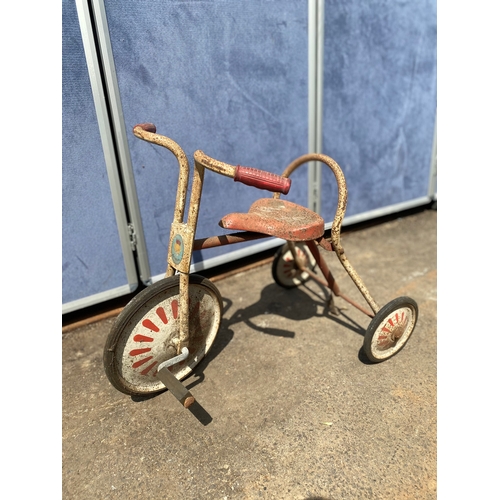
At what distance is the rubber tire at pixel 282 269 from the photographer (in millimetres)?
2805

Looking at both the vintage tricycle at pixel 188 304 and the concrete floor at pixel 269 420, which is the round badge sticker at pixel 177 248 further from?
the concrete floor at pixel 269 420

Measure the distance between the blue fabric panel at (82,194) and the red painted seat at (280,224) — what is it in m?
1.04

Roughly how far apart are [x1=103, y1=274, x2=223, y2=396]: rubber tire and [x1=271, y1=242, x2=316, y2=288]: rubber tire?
82 centimetres

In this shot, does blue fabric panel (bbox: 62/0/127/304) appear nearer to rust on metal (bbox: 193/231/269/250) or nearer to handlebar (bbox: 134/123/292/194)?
rust on metal (bbox: 193/231/269/250)

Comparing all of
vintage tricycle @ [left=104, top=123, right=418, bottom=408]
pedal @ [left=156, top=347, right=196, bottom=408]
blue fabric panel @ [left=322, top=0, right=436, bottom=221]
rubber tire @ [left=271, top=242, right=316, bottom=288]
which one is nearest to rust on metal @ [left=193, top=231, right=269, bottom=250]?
vintage tricycle @ [left=104, top=123, right=418, bottom=408]

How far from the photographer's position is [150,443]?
1783mm

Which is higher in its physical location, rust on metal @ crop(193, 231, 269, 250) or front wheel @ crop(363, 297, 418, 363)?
rust on metal @ crop(193, 231, 269, 250)

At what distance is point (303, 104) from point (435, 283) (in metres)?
1.69

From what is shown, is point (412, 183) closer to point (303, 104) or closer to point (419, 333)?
point (303, 104)

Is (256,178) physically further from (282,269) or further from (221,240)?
(282,269)

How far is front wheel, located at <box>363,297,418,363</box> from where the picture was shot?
6.64ft

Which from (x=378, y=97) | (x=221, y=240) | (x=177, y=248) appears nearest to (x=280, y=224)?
(x=221, y=240)
